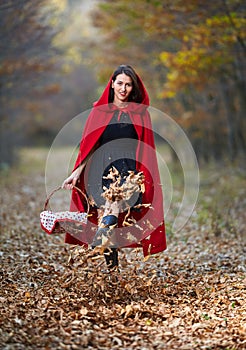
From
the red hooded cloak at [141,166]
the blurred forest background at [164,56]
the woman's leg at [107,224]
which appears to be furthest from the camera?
the blurred forest background at [164,56]

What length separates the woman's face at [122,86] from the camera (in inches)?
213

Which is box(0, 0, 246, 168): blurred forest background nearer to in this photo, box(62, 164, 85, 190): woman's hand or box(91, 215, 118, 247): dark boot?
box(62, 164, 85, 190): woman's hand

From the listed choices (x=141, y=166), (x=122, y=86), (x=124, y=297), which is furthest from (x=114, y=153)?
(x=124, y=297)

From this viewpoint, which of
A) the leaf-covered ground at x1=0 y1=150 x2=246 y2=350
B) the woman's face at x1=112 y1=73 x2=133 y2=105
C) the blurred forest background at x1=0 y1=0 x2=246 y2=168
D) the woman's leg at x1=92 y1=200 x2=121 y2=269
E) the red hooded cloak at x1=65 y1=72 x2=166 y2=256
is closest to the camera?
the leaf-covered ground at x1=0 y1=150 x2=246 y2=350

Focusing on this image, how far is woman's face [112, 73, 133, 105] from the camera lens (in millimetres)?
5418

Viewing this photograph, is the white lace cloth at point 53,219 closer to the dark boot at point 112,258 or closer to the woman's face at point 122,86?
the dark boot at point 112,258

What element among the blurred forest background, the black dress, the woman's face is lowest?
the black dress

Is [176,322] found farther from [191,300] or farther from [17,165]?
[17,165]

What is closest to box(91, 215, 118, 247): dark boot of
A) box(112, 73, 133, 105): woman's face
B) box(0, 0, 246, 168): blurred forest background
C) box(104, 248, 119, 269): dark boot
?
box(104, 248, 119, 269): dark boot

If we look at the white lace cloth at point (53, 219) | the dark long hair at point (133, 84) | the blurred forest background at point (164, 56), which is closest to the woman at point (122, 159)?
the dark long hair at point (133, 84)

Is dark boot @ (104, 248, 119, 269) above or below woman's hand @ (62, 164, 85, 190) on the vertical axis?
below

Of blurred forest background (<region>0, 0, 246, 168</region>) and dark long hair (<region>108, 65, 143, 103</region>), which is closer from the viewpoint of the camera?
dark long hair (<region>108, 65, 143, 103</region>)

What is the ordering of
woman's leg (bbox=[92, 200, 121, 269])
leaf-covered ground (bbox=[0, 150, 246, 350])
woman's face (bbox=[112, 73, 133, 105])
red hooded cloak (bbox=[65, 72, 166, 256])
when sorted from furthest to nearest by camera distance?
red hooded cloak (bbox=[65, 72, 166, 256]), woman's face (bbox=[112, 73, 133, 105]), woman's leg (bbox=[92, 200, 121, 269]), leaf-covered ground (bbox=[0, 150, 246, 350])

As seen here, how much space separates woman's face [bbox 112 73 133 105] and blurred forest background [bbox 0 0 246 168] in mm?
5257
